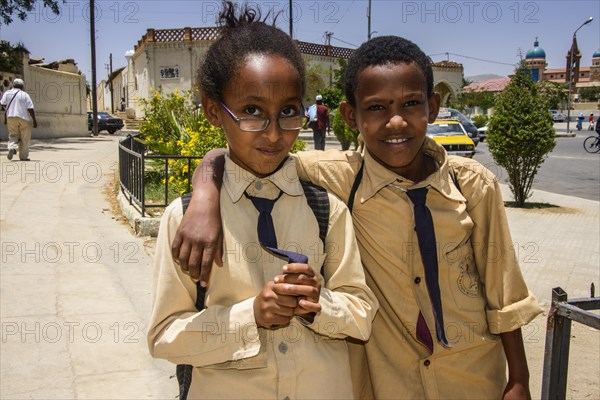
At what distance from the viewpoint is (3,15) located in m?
18.6

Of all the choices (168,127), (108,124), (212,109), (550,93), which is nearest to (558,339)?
(212,109)

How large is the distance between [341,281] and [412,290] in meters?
0.32

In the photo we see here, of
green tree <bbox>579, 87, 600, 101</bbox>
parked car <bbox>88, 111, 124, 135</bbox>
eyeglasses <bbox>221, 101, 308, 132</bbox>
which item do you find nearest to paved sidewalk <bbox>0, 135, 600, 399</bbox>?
eyeglasses <bbox>221, 101, 308, 132</bbox>

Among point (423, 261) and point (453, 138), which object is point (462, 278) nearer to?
point (423, 261)

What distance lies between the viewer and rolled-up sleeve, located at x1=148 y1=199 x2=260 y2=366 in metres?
1.35

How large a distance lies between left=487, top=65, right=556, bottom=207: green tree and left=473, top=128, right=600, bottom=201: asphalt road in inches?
96.9

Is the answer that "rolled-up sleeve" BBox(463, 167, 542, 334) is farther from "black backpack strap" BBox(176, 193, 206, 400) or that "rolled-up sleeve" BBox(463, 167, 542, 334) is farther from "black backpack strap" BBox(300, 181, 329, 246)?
"black backpack strap" BBox(176, 193, 206, 400)

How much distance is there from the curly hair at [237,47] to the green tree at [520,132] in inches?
327

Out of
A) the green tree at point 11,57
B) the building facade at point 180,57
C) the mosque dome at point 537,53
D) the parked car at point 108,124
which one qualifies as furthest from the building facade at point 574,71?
the green tree at point 11,57

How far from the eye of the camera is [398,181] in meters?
Result: 1.76

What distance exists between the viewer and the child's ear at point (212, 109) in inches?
62.4

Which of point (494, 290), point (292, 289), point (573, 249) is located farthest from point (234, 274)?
point (573, 249)

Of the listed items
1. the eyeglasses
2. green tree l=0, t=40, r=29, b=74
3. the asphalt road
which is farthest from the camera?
green tree l=0, t=40, r=29, b=74

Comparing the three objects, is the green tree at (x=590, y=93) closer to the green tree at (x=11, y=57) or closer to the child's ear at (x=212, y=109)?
the green tree at (x=11, y=57)
